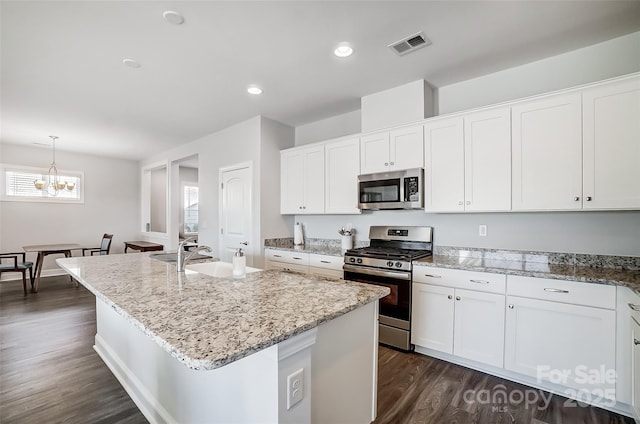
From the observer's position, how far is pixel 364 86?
3.14m

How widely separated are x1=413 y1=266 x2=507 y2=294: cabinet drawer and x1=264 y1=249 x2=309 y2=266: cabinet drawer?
1410mm

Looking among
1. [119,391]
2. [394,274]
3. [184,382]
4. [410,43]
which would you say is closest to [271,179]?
[394,274]

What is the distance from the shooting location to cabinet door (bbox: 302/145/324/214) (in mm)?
3787

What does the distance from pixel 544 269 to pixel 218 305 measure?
8.06ft

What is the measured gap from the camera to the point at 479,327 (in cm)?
239

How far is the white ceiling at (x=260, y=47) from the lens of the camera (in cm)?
199

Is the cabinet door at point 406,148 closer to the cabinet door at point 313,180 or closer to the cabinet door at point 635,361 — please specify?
the cabinet door at point 313,180

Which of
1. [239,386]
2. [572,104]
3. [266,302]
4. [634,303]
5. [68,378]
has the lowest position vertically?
[68,378]

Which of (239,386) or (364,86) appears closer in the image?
(239,386)

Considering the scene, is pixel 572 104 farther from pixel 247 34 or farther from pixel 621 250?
pixel 247 34

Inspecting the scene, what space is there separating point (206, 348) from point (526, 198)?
8.47 feet

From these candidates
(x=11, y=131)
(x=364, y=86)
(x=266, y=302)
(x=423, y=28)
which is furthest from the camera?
(x=11, y=131)

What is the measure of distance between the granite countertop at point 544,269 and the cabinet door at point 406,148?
3.22 feet

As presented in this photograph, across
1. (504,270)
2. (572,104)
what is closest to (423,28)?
(572,104)
